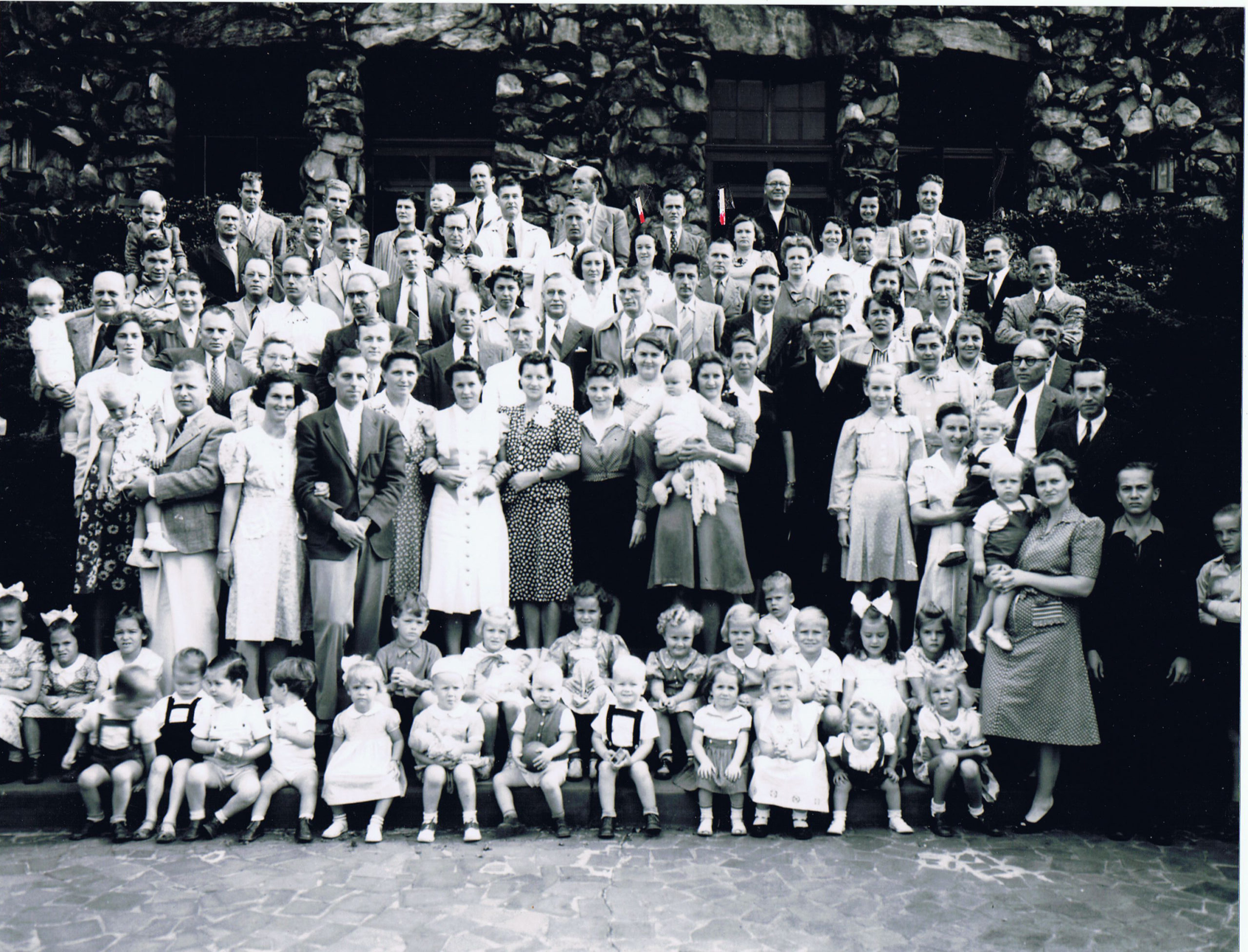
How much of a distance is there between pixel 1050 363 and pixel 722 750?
316 cm

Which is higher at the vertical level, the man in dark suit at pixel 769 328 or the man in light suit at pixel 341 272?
the man in light suit at pixel 341 272

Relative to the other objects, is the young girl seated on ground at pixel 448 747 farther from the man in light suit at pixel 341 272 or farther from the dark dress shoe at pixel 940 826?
the man in light suit at pixel 341 272

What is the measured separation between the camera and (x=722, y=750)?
5418 millimetres

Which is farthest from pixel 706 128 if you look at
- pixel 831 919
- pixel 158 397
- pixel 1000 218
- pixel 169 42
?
pixel 831 919

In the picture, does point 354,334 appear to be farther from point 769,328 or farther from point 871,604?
point 871,604

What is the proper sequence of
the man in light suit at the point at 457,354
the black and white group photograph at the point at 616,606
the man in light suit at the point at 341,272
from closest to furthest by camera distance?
the black and white group photograph at the point at 616,606 → the man in light suit at the point at 457,354 → the man in light suit at the point at 341,272

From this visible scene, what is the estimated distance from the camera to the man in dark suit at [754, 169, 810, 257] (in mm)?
9547

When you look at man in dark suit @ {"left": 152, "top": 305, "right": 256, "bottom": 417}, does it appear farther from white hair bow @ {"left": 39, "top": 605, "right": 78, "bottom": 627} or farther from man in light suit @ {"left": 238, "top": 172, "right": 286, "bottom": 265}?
man in light suit @ {"left": 238, "top": 172, "right": 286, "bottom": 265}

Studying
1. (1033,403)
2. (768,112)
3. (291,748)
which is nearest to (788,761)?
(291,748)

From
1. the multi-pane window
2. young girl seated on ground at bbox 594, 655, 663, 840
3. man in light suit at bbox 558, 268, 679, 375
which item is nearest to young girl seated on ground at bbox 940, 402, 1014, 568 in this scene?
young girl seated on ground at bbox 594, 655, 663, 840

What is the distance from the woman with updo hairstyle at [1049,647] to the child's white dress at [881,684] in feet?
1.38

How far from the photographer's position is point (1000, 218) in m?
12.4

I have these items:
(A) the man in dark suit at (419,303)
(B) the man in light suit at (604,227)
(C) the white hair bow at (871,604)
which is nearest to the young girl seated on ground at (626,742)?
(C) the white hair bow at (871,604)

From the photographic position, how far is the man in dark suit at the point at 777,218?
955cm
